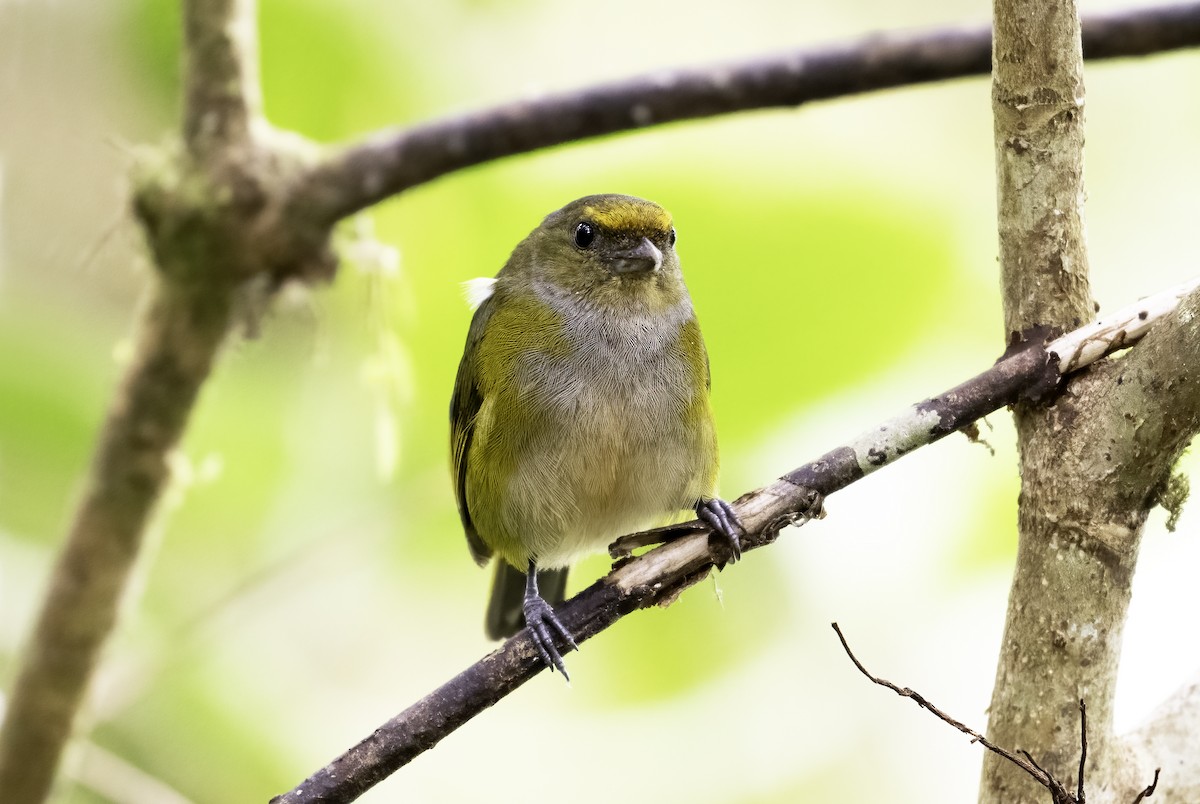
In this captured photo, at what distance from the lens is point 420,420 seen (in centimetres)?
375

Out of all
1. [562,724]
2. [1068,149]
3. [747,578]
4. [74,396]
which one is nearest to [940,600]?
[747,578]

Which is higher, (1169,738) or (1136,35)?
(1136,35)

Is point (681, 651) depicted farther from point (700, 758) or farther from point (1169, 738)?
point (1169, 738)

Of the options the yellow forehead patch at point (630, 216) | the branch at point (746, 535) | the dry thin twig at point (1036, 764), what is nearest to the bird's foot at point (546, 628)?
the branch at point (746, 535)

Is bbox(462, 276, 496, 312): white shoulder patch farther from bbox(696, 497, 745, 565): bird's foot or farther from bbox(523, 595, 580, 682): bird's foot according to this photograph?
bbox(696, 497, 745, 565): bird's foot

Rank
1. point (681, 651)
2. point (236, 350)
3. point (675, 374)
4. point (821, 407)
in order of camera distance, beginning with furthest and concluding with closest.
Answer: point (681, 651) < point (821, 407) < point (236, 350) < point (675, 374)

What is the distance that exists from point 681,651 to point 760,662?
306 mm

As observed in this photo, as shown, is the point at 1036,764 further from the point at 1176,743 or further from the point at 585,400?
the point at 585,400

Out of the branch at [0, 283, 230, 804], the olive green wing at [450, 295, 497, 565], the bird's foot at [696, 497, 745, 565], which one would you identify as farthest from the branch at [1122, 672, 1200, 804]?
the branch at [0, 283, 230, 804]

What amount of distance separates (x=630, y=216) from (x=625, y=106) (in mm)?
262

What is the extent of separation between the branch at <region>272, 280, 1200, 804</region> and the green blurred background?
139cm

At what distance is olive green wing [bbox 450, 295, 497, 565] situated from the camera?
296 centimetres

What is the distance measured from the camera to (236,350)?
3.20 m

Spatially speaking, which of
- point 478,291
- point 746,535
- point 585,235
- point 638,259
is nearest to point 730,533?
point 746,535
